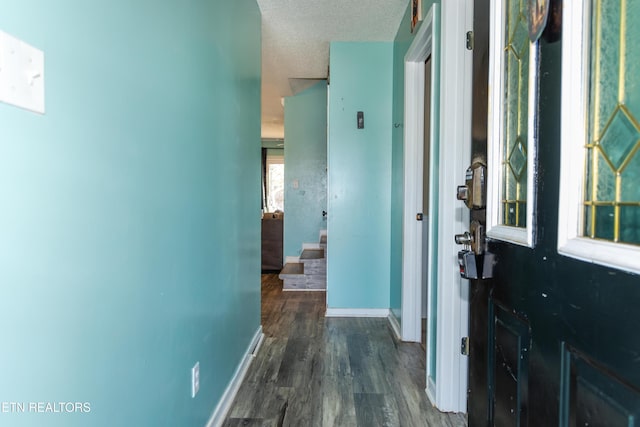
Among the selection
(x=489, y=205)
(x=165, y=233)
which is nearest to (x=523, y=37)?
(x=489, y=205)

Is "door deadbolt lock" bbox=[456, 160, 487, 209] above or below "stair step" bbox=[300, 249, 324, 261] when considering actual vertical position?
above

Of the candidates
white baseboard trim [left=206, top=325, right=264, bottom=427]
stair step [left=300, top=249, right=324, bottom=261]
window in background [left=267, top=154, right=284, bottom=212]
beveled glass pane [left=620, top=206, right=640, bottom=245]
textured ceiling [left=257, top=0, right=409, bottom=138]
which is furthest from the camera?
window in background [left=267, top=154, right=284, bottom=212]

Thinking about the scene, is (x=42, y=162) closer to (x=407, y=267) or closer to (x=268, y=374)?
(x=268, y=374)

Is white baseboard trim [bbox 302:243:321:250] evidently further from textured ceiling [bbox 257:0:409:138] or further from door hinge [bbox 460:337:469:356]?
door hinge [bbox 460:337:469:356]

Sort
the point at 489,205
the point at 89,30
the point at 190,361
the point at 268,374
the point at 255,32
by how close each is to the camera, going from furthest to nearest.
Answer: the point at 255,32
the point at 268,374
the point at 190,361
the point at 489,205
the point at 89,30

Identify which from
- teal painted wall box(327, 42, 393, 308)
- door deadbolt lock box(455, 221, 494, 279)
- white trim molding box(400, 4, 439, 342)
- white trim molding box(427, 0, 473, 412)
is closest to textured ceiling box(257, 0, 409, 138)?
teal painted wall box(327, 42, 393, 308)

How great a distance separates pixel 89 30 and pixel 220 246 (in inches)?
43.1

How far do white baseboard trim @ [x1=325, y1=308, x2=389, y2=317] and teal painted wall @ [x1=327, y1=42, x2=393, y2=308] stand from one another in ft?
0.12

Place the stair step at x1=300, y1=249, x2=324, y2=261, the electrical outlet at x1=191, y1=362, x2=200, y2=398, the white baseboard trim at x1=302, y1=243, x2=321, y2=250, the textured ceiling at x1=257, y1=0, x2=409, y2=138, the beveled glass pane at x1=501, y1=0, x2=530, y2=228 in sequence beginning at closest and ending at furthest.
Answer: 1. the beveled glass pane at x1=501, y1=0, x2=530, y2=228
2. the electrical outlet at x1=191, y1=362, x2=200, y2=398
3. the textured ceiling at x1=257, y1=0, x2=409, y2=138
4. the stair step at x1=300, y1=249, x2=324, y2=261
5. the white baseboard trim at x1=302, y1=243, x2=321, y2=250

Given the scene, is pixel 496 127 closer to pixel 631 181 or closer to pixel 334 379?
pixel 631 181

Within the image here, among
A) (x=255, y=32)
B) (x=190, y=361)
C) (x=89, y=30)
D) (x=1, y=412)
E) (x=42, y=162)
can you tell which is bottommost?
(x=190, y=361)

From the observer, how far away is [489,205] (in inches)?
35.3

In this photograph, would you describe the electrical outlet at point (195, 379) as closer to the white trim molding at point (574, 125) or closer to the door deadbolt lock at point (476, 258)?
the door deadbolt lock at point (476, 258)

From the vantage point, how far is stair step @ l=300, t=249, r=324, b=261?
14.2 feet
